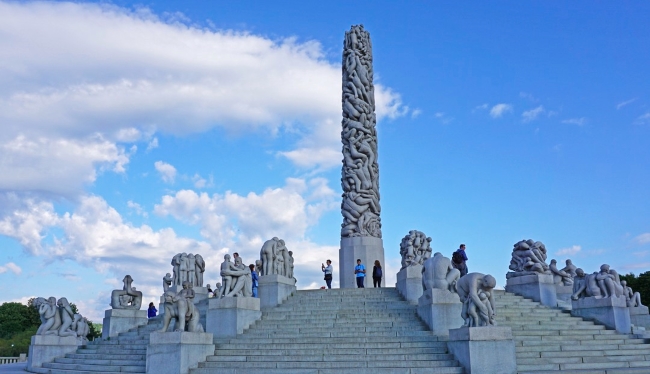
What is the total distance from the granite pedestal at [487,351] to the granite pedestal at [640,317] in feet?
25.8

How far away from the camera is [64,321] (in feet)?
60.4

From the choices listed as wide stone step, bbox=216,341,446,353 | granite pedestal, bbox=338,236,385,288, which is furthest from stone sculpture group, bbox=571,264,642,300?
granite pedestal, bbox=338,236,385,288

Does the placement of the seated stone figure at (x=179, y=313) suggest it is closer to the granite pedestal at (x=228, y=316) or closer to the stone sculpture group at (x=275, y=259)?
the granite pedestal at (x=228, y=316)

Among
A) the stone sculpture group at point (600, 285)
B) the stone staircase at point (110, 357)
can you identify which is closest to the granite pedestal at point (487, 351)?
the stone sculpture group at point (600, 285)

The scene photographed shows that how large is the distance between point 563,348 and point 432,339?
3.08 m

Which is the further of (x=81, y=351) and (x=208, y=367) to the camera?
(x=81, y=351)

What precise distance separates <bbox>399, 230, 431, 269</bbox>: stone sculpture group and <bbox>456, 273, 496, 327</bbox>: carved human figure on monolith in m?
5.95

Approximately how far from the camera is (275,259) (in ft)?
62.8

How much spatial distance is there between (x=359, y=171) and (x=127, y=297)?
1136cm

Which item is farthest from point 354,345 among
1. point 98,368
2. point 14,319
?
point 14,319

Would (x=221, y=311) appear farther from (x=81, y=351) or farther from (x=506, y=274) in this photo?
(x=506, y=274)

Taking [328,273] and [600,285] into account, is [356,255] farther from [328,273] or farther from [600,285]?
[600,285]

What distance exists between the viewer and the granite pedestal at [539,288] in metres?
18.3

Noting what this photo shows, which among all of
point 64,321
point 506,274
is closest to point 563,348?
point 506,274
